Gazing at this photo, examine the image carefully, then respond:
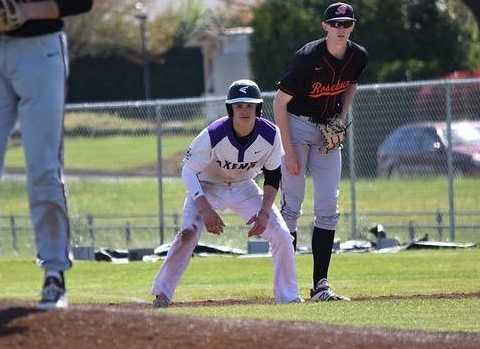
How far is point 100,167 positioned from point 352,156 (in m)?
13.3

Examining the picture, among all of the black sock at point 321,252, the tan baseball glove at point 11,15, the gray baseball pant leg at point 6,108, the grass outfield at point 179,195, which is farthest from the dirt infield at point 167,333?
the grass outfield at point 179,195

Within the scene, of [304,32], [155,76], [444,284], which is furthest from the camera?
[155,76]

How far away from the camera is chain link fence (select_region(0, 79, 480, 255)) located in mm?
18469

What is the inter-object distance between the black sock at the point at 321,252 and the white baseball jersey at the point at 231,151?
35.7 inches

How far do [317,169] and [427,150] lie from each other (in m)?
8.01

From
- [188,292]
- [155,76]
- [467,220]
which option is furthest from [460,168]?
[155,76]

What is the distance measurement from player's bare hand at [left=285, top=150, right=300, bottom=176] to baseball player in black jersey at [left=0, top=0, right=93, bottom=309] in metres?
4.06

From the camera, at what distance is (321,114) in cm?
1115

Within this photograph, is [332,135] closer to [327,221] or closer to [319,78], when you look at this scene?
[319,78]

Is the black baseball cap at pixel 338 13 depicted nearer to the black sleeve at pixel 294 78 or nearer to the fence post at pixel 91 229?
the black sleeve at pixel 294 78

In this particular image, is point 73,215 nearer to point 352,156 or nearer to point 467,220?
point 352,156

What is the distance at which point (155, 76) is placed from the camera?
50.4 metres

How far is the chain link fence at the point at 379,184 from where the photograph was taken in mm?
18469

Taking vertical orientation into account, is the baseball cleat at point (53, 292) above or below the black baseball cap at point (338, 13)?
below
